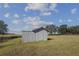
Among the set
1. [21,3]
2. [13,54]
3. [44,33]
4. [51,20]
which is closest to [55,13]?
[51,20]

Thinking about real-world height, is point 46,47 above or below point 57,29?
below

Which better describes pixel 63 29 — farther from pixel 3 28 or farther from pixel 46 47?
pixel 3 28

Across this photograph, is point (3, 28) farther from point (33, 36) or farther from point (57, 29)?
point (57, 29)

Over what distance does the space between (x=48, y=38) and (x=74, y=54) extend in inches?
10.6

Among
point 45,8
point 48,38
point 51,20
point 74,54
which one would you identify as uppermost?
point 45,8

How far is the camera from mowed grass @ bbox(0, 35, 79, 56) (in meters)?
1.76

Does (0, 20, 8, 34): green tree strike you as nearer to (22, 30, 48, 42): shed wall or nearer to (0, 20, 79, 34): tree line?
(0, 20, 79, 34): tree line

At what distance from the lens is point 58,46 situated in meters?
1.77

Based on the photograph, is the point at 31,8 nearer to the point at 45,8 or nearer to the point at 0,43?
the point at 45,8

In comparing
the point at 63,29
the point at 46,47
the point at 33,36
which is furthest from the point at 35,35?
the point at 63,29

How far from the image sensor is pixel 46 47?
5.83 feet

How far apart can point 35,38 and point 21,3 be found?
13.3 inches

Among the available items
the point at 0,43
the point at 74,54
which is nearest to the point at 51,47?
the point at 74,54

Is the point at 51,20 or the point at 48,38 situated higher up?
the point at 51,20
